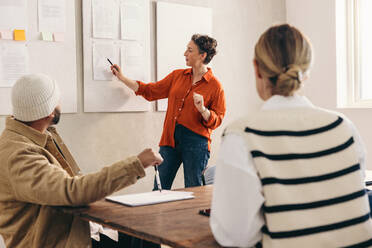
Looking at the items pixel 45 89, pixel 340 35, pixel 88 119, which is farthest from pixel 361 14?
pixel 45 89

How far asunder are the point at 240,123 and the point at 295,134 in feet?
0.47

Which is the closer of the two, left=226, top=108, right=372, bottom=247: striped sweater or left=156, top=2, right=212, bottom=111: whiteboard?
left=226, top=108, right=372, bottom=247: striped sweater

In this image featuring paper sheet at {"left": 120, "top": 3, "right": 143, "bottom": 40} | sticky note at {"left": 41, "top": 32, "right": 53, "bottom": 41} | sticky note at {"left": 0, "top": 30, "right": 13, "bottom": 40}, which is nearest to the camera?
sticky note at {"left": 0, "top": 30, "right": 13, "bottom": 40}

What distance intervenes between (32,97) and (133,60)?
7.09ft

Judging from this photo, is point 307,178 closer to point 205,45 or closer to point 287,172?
point 287,172

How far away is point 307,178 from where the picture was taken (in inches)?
46.3

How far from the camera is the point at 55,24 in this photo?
3463 millimetres

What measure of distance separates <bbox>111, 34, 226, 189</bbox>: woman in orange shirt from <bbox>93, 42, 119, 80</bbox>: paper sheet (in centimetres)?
7

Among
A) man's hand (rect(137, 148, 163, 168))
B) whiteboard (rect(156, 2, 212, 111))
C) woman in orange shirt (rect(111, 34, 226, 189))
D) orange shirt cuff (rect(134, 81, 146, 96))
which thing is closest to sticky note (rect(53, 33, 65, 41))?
woman in orange shirt (rect(111, 34, 226, 189))

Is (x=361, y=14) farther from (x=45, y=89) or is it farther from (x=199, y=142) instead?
(x=45, y=89)

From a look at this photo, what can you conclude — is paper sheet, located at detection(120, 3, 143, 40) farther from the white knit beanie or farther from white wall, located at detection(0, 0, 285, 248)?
the white knit beanie

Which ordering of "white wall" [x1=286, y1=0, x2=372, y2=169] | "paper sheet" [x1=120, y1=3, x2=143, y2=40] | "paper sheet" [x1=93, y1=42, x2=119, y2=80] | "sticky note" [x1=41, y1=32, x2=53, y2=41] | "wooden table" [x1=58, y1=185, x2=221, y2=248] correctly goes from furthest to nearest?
1. "white wall" [x1=286, y1=0, x2=372, y2=169]
2. "paper sheet" [x1=120, y1=3, x2=143, y2=40]
3. "paper sheet" [x1=93, y1=42, x2=119, y2=80]
4. "sticky note" [x1=41, y1=32, x2=53, y2=41]
5. "wooden table" [x1=58, y1=185, x2=221, y2=248]

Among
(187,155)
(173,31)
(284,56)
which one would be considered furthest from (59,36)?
(284,56)

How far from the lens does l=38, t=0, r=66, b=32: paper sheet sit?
3.40 m
